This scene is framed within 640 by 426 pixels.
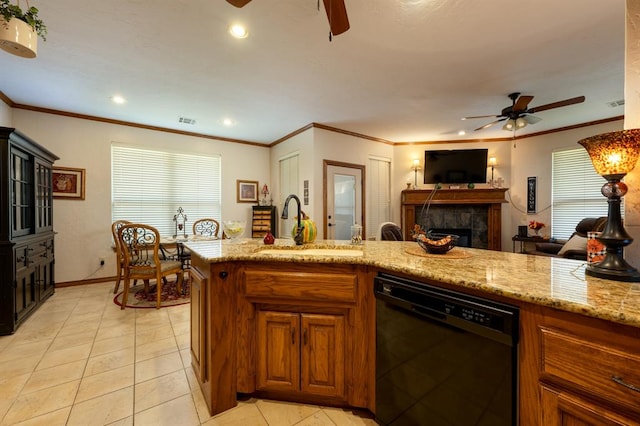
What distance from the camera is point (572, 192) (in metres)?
4.82

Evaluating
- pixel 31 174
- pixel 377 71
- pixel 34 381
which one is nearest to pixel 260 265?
pixel 34 381

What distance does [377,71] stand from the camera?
9.43 ft

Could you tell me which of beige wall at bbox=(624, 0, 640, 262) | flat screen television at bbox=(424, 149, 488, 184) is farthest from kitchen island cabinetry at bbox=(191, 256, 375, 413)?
flat screen television at bbox=(424, 149, 488, 184)

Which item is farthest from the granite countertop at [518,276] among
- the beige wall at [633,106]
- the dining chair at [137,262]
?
the dining chair at [137,262]

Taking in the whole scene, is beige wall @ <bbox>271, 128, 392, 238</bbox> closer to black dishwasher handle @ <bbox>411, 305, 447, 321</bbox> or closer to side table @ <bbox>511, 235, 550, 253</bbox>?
side table @ <bbox>511, 235, 550, 253</bbox>

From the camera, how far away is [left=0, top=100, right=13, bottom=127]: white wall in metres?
3.40

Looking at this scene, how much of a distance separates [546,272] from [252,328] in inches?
60.6

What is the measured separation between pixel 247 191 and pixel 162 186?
5.05 feet

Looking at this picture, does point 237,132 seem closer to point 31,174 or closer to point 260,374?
point 31,174

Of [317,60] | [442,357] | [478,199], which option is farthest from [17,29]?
[478,199]

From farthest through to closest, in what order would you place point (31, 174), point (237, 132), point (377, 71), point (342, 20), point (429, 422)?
point (237, 132) < point (31, 174) < point (377, 71) < point (342, 20) < point (429, 422)

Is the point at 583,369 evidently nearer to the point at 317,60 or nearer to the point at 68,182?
the point at 317,60

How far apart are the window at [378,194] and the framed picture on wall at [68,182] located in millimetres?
4806

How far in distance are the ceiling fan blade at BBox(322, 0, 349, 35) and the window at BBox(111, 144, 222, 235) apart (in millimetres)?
4210
